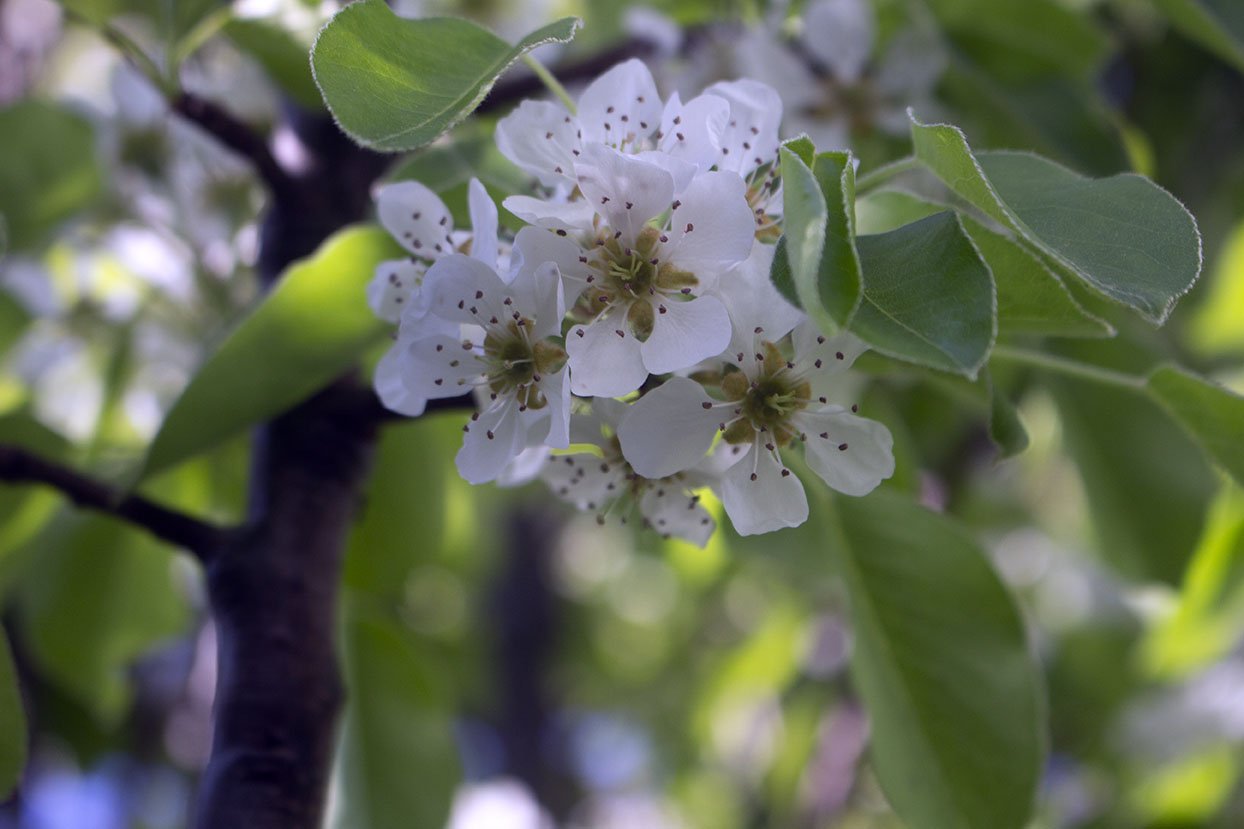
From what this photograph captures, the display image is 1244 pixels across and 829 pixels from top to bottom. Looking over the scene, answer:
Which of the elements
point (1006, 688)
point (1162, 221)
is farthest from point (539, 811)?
point (1162, 221)

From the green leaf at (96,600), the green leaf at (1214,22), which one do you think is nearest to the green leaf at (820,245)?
the green leaf at (1214,22)

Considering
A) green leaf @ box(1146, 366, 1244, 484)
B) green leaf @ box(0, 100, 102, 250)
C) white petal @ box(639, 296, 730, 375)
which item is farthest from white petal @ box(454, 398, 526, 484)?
green leaf @ box(0, 100, 102, 250)

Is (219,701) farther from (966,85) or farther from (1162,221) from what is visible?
(966,85)

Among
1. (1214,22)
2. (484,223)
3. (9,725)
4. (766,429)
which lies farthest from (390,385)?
(1214,22)

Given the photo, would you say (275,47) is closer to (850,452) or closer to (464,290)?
(464,290)

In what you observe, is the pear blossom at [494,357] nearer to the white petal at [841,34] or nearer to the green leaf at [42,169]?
the white petal at [841,34]

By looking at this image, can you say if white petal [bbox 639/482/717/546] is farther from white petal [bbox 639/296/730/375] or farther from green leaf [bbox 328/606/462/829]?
green leaf [bbox 328/606/462/829]

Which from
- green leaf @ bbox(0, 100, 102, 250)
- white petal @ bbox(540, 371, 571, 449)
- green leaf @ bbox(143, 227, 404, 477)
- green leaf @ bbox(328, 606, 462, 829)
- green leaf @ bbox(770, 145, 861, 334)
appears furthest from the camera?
green leaf @ bbox(0, 100, 102, 250)
